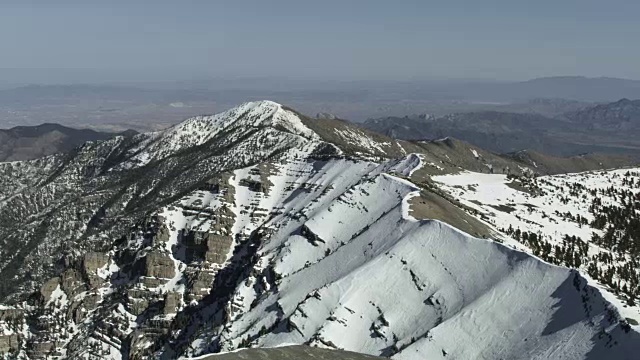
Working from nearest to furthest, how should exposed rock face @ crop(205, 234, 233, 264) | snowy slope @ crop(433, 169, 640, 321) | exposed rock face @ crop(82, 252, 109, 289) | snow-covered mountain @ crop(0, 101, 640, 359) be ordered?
snow-covered mountain @ crop(0, 101, 640, 359) → snowy slope @ crop(433, 169, 640, 321) → exposed rock face @ crop(205, 234, 233, 264) → exposed rock face @ crop(82, 252, 109, 289)

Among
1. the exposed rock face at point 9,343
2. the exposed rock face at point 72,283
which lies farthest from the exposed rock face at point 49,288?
the exposed rock face at point 9,343

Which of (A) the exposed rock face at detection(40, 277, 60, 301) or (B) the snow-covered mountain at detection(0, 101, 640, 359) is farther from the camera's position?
(A) the exposed rock face at detection(40, 277, 60, 301)

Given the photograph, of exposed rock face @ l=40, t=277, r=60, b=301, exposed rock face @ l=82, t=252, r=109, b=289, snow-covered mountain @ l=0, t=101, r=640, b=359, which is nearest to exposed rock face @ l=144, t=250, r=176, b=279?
snow-covered mountain @ l=0, t=101, r=640, b=359

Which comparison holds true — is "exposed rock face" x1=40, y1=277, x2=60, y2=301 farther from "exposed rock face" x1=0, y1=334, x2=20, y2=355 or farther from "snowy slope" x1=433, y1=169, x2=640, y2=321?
"snowy slope" x1=433, y1=169, x2=640, y2=321

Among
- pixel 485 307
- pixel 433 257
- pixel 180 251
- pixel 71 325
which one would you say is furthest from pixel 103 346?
pixel 485 307

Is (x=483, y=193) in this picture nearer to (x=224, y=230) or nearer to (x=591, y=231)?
(x=591, y=231)

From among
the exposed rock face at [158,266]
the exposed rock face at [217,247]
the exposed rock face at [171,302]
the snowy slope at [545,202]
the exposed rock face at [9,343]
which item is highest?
the snowy slope at [545,202]

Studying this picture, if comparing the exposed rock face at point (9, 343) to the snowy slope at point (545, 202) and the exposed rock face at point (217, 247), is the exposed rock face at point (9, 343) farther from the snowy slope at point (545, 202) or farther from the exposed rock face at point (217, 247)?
the snowy slope at point (545, 202)

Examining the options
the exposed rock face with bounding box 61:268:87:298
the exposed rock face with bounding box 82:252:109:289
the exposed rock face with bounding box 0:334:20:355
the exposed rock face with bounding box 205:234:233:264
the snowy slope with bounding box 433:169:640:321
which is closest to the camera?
the snowy slope with bounding box 433:169:640:321
